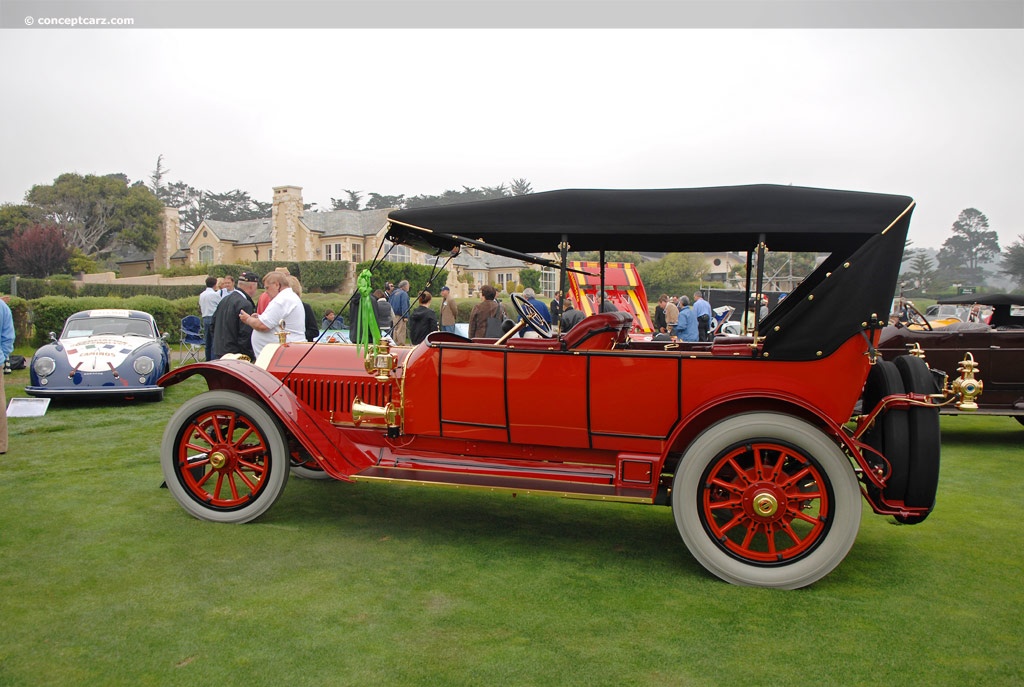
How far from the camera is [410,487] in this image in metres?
5.41

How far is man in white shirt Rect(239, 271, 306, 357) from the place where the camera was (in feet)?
18.5

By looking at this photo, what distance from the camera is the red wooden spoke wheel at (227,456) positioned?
13.9 ft

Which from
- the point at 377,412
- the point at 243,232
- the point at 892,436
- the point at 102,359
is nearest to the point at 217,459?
the point at 377,412

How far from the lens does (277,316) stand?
566 centimetres

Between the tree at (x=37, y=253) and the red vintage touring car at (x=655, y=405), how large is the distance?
45.5 metres

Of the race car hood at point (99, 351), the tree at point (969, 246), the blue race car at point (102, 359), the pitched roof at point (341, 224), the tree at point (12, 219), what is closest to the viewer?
the blue race car at point (102, 359)

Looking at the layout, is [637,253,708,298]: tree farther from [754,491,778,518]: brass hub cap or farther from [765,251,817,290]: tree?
[754,491,778,518]: brass hub cap

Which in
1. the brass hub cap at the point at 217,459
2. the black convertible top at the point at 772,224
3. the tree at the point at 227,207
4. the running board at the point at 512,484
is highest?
the tree at the point at 227,207

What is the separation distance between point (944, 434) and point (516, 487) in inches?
254

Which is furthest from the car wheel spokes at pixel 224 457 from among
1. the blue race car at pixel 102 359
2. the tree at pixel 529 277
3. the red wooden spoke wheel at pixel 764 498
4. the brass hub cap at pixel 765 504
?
the tree at pixel 529 277

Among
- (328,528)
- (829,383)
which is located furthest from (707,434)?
(328,528)

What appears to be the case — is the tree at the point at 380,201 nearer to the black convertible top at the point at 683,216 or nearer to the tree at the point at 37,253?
the tree at the point at 37,253

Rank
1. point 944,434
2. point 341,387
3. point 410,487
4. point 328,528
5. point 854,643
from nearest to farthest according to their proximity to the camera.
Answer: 1. point 854,643
2. point 328,528
3. point 341,387
4. point 410,487
5. point 944,434

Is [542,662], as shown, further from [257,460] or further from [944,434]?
[944,434]
